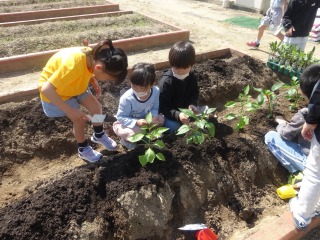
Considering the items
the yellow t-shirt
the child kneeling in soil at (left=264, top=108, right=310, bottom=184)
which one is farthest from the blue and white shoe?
the yellow t-shirt

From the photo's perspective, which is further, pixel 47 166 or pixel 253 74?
pixel 253 74

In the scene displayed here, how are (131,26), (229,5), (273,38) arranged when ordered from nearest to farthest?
(131,26) < (273,38) < (229,5)

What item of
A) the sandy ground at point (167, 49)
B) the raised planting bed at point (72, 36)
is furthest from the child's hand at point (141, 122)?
the raised planting bed at point (72, 36)

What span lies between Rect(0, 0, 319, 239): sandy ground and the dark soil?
0.16 metres

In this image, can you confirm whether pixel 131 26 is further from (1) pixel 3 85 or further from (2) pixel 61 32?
(1) pixel 3 85

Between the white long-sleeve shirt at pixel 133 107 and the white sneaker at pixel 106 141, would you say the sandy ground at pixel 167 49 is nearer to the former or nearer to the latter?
the white sneaker at pixel 106 141

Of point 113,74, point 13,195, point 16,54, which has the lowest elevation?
point 13,195

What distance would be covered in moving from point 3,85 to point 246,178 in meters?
3.68

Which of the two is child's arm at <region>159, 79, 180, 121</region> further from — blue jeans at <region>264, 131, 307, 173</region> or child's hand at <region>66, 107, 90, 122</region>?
blue jeans at <region>264, 131, 307, 173</region>

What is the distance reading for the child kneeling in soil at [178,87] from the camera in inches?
113

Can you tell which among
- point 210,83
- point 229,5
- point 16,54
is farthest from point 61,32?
point 229,5

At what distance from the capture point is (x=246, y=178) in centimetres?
294

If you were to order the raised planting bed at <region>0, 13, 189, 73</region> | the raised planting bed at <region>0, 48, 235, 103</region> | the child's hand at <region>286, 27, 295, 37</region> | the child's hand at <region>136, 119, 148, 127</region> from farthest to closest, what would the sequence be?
the raised planting bed at <region>0, 13, 189, 73</region> < the child's hand at <region>286, 27, 295, 37</region> < the raised planting bed at <region>0, 48, 235, 103</region> < the child's hand at <region>136, 119, 148, 127</region>

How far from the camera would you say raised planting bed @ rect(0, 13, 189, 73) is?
5.05 m
